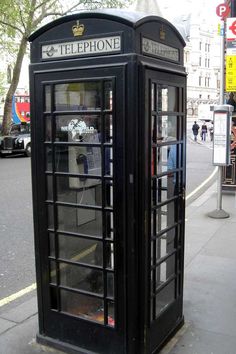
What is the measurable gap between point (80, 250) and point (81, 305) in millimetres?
418

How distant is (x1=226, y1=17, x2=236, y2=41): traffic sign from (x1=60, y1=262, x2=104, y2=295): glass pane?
17.3ft

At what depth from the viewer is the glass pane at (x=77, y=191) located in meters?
3.11

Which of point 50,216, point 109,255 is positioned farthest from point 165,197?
point 50,216

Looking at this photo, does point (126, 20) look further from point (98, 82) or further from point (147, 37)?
point (98, 82)

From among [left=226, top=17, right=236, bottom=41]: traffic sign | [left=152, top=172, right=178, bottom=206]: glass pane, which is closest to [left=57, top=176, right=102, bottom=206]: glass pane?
[left=152, top=172, right=178, bottom=206]: glass pane

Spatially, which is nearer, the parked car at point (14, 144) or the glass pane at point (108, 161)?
the glass pane at point (108, 161)

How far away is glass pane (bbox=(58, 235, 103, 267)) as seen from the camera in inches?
125

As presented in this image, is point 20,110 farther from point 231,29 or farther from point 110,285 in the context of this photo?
point 110,285

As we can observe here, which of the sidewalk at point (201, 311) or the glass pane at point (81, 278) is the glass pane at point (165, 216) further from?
the sidewalk at point (201, 311)

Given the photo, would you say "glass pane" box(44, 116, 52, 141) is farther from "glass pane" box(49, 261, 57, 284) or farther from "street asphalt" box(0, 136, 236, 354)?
"street asphalt" box(0, 136, 236, 354)

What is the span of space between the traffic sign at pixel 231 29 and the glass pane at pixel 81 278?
5260 mm

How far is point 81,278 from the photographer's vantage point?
326 centimetres

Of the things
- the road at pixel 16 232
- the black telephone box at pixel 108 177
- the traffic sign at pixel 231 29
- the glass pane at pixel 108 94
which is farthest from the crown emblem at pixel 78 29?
the traffic sign at pixel 231 29

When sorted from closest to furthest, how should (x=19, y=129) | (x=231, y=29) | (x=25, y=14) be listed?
(x=231, y=29)
(x=19, y=129)
(x=25, y=14)
